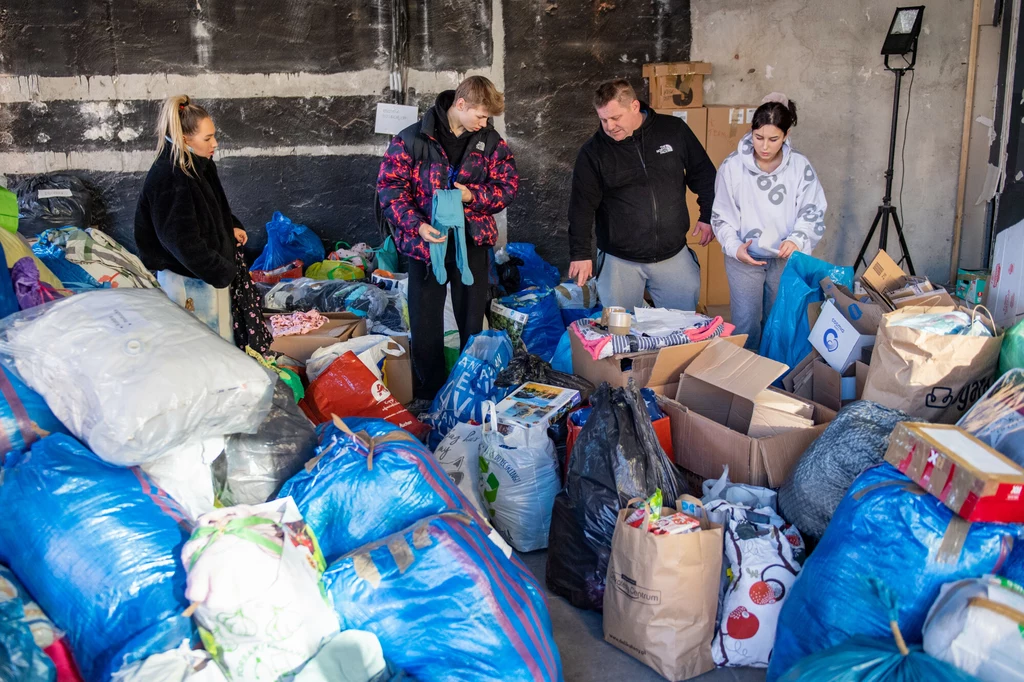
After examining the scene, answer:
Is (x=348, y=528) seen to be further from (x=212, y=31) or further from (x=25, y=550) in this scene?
(x=212, y=31)

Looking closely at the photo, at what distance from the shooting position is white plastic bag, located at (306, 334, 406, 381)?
12.6 ft

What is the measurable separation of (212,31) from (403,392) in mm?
3209

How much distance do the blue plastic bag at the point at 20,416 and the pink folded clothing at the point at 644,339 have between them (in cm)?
187

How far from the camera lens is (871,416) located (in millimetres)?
2559

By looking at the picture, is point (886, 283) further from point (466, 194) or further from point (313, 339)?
point (313, 339)

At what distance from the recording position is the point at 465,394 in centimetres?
368

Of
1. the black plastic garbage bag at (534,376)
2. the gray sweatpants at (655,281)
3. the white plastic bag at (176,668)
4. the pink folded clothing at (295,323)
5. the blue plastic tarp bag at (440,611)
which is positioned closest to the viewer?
the white plastic bag at (176,668)

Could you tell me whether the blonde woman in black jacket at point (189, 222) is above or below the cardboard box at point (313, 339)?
above

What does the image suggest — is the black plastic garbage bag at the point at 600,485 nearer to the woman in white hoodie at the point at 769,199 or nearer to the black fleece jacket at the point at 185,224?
the woman in white hoodie at the point at 769,199

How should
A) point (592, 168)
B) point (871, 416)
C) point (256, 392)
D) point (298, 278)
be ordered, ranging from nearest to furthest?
point (256, 392), point (871, 416), point (592, 168), point (298, 278)

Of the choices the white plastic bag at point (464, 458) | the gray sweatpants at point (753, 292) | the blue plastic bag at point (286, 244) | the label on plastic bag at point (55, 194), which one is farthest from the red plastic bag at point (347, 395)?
the label on plastic bag at point (55, 194)

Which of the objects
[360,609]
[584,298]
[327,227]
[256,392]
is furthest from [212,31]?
[360,609]

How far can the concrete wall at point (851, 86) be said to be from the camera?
5816 millimetres

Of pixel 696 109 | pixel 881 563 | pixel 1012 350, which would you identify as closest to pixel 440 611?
pixel 881 563
